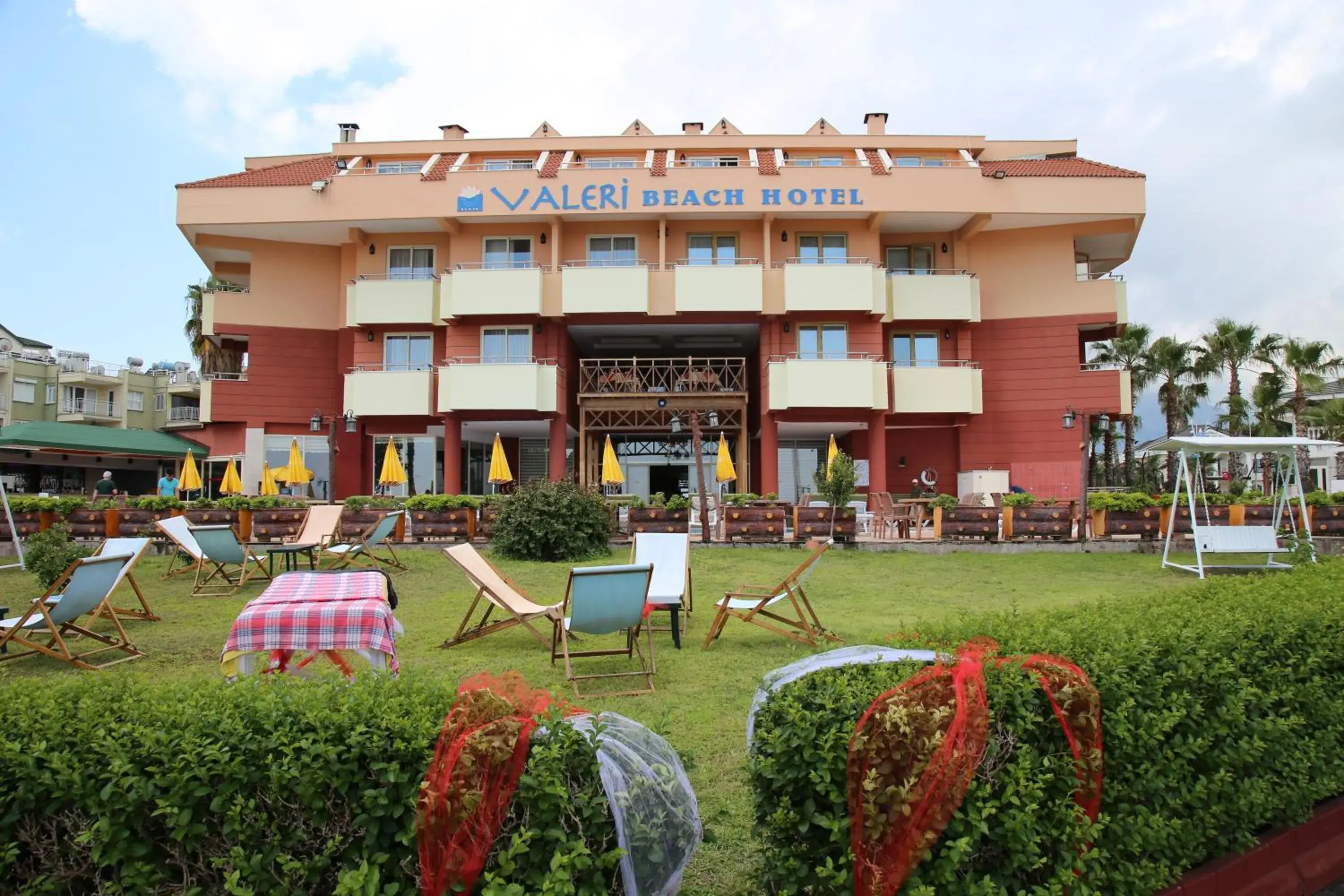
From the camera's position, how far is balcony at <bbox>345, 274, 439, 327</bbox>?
22.0m

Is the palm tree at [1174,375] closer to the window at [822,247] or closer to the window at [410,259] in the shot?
the window at [822,247]

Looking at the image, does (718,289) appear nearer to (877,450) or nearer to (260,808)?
(877,450)

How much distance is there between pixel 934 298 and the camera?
72.3 feet

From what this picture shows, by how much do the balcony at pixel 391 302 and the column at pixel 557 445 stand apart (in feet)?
14.1

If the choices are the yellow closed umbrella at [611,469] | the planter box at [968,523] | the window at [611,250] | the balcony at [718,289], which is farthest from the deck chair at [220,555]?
the window at [611,250]

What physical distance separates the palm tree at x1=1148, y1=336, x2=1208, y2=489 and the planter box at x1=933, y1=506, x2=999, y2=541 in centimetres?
1823

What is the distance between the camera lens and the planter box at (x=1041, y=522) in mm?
14281

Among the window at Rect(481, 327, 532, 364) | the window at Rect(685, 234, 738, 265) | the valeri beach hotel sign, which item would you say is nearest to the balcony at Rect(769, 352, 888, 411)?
the window at Rect(685, 234, 738, 265)

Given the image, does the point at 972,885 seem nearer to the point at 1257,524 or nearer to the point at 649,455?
the point at 1257,524

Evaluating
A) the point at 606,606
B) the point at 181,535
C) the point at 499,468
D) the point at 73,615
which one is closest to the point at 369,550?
the point at 181,535

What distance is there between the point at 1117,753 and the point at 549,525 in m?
10.2

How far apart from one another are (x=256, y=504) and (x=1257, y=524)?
1766cm

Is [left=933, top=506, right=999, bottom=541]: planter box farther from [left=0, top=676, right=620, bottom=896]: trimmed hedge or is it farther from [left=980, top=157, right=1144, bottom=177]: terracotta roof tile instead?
[left=0, top=676, right=620, bottom=896]: trimmed hedge

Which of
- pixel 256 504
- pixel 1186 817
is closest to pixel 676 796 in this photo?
pixel 1186 817
